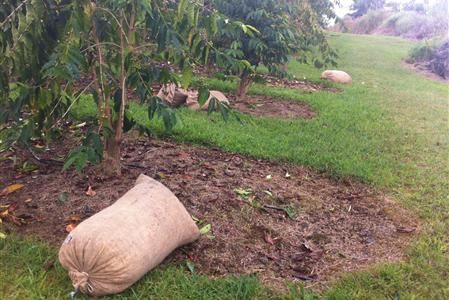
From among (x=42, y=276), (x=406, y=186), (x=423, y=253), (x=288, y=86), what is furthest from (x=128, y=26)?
(x=288, y=86)

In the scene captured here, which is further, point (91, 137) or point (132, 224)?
point (91, 137)

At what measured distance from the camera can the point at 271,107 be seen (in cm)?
653

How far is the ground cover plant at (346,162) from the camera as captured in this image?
93.0 inches

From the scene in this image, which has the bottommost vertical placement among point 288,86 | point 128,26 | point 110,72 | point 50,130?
point 288,86

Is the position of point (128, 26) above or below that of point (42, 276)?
above

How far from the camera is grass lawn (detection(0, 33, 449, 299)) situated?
7.73ft

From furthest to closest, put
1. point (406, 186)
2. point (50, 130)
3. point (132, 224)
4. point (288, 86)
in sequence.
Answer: point (288, 86) → point (406, 186) → point (50, 130) → point (132, 224)

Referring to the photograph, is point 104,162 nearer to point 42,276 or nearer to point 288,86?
point 42,276

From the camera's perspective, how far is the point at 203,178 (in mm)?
3564

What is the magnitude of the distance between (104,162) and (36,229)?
2.42 feet

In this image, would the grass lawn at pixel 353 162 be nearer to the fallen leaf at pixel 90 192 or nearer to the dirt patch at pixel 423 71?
the fallen leaf at pixel 90 192

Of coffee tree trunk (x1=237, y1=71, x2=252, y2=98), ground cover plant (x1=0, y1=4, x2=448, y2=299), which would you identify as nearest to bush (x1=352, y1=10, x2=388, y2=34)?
ground cover plant (x1=0, y1=4, x2=448, y2=299)

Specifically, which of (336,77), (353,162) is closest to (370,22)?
(336,77)

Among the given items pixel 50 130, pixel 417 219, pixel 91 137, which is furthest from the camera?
pixel 417 219
